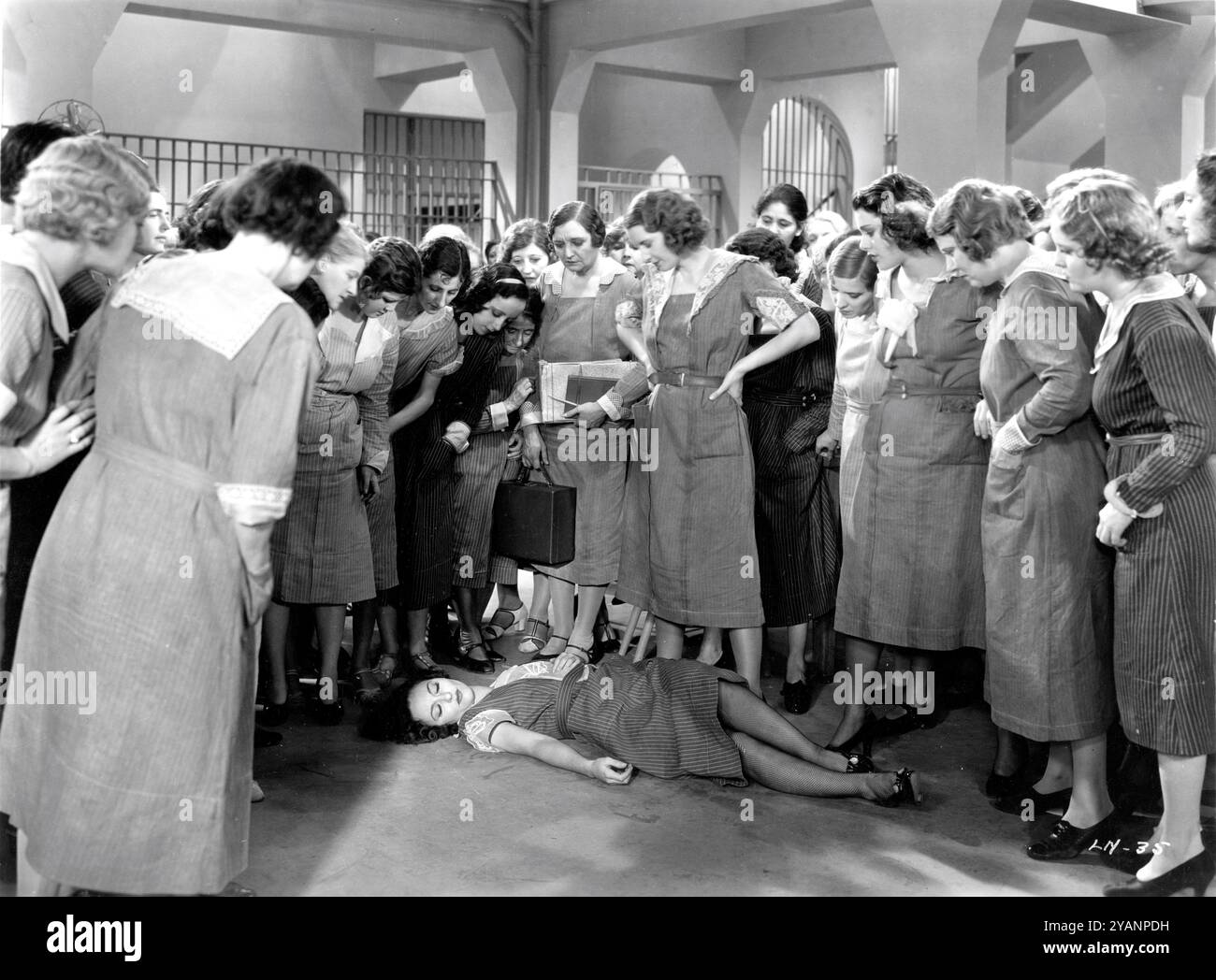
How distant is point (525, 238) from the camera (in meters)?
5.86

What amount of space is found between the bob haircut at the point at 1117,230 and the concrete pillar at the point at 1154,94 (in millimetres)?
7479

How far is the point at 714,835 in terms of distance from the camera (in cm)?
368

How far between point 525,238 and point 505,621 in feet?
5.54

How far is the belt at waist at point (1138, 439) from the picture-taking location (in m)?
3.22

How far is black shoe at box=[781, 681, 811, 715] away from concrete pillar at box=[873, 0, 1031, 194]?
5.29 m

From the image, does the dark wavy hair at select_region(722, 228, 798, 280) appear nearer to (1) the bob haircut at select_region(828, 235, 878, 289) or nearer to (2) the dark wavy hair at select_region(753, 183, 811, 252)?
(1) the bob haircut at select_region(828, 235, 878, 289)

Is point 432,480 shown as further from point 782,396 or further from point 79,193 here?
point 79,193

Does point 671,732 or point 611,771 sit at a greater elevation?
point 671,732

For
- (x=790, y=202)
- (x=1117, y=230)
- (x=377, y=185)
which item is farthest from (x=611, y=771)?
(x=377, y=185)

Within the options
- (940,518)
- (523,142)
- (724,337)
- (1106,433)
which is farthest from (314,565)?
(523,142)

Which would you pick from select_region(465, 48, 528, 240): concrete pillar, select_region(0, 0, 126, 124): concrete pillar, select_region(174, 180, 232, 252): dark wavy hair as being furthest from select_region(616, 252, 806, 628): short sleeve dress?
select_region(465, 48, 528, 240): concrete pillar

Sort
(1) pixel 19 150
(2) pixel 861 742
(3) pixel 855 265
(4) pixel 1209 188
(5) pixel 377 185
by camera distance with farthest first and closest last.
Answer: (5) pixel 377 185 < (3) pixel 855 265 < (2) pixel 861 742 < (4) pixel 1209 188 < (1) pixel 19 150
